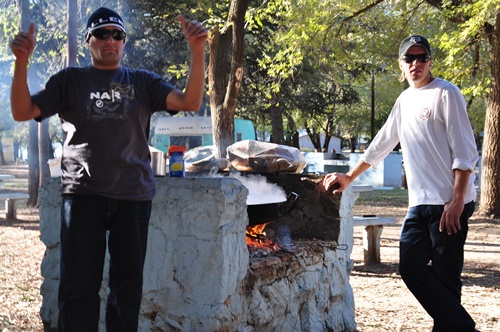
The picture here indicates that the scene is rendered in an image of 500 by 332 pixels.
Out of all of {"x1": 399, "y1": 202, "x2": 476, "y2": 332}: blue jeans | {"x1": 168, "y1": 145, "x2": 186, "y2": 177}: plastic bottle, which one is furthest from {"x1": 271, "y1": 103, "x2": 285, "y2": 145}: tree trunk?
{"x1": 399, "y1": 202, "x2": 476, "y2": 332}: blue jeans

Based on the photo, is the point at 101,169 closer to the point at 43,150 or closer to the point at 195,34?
the point at 195,34

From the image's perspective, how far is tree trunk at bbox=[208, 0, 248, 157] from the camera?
12648 millimetres

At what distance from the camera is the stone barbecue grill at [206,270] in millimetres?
4301

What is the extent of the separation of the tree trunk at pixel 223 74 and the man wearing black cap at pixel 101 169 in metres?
8.81

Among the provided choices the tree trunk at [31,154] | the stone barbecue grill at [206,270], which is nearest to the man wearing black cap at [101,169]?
the stone barbecue grill at [206,270]

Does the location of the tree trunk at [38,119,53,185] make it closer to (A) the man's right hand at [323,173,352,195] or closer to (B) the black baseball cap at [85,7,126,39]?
(A) the man's right hand at [323,173,352,195]

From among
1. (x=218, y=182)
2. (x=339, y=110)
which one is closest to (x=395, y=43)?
(x=218, y=182)

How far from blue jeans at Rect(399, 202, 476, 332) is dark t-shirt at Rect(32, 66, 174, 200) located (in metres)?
1.71

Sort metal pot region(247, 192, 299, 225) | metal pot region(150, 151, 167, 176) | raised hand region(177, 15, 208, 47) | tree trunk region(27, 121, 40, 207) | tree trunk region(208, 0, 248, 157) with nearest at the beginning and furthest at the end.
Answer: raised hand region(177, 15, 208, 47) < metal pot region(150, 151, 167, 176) < metal pot region(247, 192, 299, 225) < tree trunk region(208, 0, 248, 157) < tree trunk region(27, 121, 40, 207)

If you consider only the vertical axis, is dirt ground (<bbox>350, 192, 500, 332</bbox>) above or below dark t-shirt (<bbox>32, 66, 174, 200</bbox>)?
below

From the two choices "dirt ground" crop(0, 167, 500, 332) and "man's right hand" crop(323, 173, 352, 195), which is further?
"dirt ground" crop(0, 167, 500, 332)

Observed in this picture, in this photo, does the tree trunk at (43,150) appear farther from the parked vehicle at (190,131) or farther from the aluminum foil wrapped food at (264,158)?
the aluminum foil wrapped food at (264,158)

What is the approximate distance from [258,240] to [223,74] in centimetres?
805

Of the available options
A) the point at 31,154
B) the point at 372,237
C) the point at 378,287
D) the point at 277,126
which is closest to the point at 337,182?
the point at 378,287
